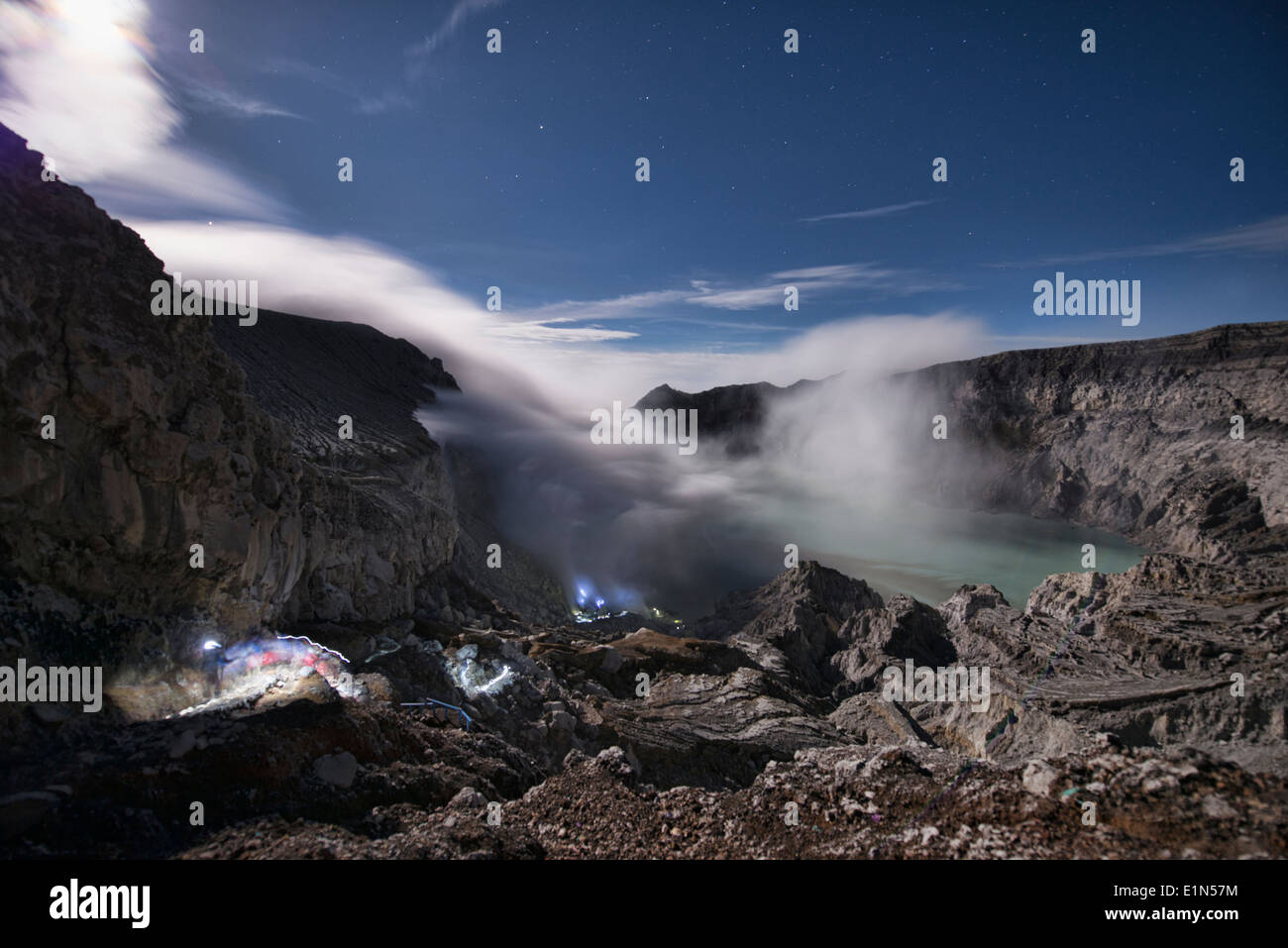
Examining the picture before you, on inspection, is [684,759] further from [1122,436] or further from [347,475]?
[1122,436]

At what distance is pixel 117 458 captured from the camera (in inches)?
294

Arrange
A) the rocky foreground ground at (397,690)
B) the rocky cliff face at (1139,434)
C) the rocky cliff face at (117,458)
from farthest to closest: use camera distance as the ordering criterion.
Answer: the rocky cliff face at (1139,434) < the rocky cliff face at (117,458) < the rocky foreground ground at (397,690)

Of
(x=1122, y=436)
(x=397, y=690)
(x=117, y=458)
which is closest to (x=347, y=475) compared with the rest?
(x=397, y=690)

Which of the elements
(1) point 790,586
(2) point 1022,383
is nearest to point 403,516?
(1) point 790,586

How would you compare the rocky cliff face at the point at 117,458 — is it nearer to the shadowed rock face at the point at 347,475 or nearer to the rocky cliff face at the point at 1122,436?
the shadowed rock face at the point at 347,475

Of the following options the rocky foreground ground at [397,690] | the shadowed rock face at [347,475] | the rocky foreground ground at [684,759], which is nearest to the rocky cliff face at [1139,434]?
the rocky foreground ground at [684,759]

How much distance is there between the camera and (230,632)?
348 inches

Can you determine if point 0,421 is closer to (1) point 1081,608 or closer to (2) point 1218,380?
(1) point 1081,608

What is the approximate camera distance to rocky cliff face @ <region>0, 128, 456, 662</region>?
6.55 m

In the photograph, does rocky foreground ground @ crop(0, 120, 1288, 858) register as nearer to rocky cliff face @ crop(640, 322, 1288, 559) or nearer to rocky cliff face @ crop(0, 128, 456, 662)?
rocky cliff face @ crop(0, 128, 456, 662)

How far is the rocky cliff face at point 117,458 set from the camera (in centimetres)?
655

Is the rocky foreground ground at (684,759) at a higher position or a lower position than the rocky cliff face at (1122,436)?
lower

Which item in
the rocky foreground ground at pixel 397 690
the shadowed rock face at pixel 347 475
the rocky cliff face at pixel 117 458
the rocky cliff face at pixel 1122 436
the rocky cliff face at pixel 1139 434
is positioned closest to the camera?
the rocky foreground ground at pixel 397 690
